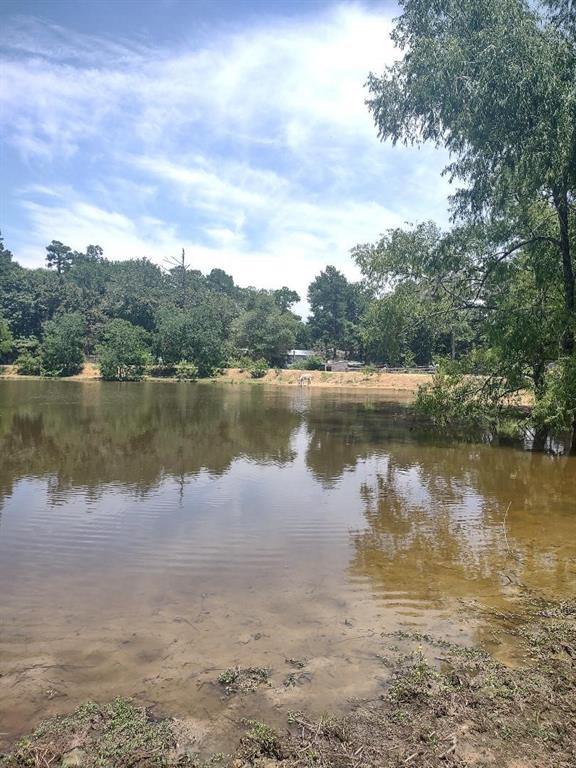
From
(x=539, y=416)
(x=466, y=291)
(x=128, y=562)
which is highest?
(x=466, y=291)

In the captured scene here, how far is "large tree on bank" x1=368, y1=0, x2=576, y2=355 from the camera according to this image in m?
13.8

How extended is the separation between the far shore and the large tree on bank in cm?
3650

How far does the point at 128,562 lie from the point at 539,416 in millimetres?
13210

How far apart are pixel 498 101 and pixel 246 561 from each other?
13101mm

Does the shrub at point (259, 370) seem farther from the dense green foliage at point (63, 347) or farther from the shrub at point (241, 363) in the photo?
the dense green foliage at point (63, 347)

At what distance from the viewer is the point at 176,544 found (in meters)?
9.23

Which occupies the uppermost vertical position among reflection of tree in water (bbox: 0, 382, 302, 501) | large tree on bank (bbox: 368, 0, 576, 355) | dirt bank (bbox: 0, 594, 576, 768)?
large tree on bank (bbox: 368, 0, 576, 355)

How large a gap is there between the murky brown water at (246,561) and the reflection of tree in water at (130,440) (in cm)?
16

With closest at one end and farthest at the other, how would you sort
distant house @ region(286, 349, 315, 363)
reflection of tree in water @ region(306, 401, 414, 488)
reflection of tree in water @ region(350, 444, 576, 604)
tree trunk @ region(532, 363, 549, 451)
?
reflection of tree in water @ region(350, 444, 576, 604), reflection of tree in water @ region(306, 401, 414, 488), tree trunk @ region(532, 363, 549, 451), distant house @ region(286, 349, 315, 363)

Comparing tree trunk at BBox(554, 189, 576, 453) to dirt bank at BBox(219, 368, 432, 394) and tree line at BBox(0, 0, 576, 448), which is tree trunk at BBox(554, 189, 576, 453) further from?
dirt bank at BBox(219, 368, 432, 394)

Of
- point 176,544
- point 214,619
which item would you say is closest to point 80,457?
point 176,544

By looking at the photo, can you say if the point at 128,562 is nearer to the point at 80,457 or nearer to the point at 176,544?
the point at 176,544


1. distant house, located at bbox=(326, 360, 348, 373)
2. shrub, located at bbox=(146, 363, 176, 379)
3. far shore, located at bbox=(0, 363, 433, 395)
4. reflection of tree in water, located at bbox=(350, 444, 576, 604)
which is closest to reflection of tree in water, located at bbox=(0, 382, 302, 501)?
reflection of tree in water, located at bbox=(350, 444, 576, 604)

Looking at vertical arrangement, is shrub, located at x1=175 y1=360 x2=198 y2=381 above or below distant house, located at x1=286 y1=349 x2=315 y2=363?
below
